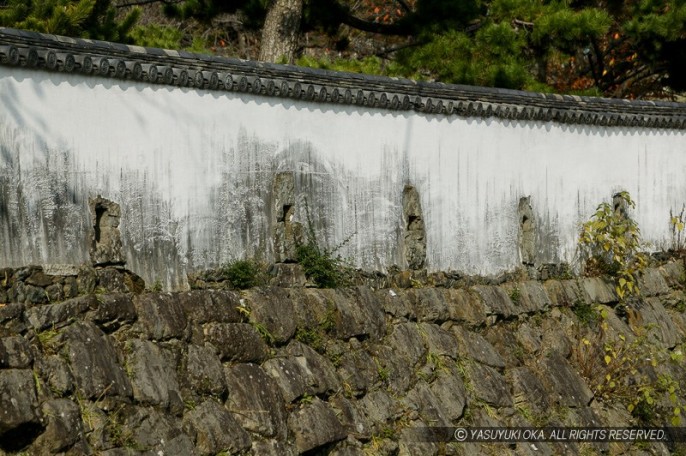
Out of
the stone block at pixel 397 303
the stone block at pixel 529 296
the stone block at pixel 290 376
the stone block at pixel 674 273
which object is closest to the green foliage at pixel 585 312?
the stone block at pixel 529 296

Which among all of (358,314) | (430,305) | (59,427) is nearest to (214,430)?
(59,427)

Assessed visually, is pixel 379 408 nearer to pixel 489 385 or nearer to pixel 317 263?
pixel 317 263

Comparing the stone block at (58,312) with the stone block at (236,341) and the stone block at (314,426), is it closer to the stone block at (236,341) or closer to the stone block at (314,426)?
the stone block at (236,341)

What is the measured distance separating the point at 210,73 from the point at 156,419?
3509mm

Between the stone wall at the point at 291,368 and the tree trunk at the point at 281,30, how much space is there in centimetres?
461

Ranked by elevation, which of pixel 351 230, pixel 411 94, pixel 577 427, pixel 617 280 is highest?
pixel 411 94

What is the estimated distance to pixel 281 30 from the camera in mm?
16344

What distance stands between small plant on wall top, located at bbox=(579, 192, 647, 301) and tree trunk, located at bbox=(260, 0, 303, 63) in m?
4.56

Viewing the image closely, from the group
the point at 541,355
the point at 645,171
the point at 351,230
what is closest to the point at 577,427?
the point at 541,355

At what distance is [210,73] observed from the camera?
1120 cm

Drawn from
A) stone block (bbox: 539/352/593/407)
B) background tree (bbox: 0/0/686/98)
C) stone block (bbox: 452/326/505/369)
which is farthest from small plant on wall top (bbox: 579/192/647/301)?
stone block (bbox: 452/326/505/369)

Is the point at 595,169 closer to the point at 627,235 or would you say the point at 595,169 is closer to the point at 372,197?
the point at 627,235

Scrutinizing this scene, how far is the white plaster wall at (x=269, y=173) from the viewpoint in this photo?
9.88 meters

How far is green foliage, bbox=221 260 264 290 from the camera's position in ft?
36.9
